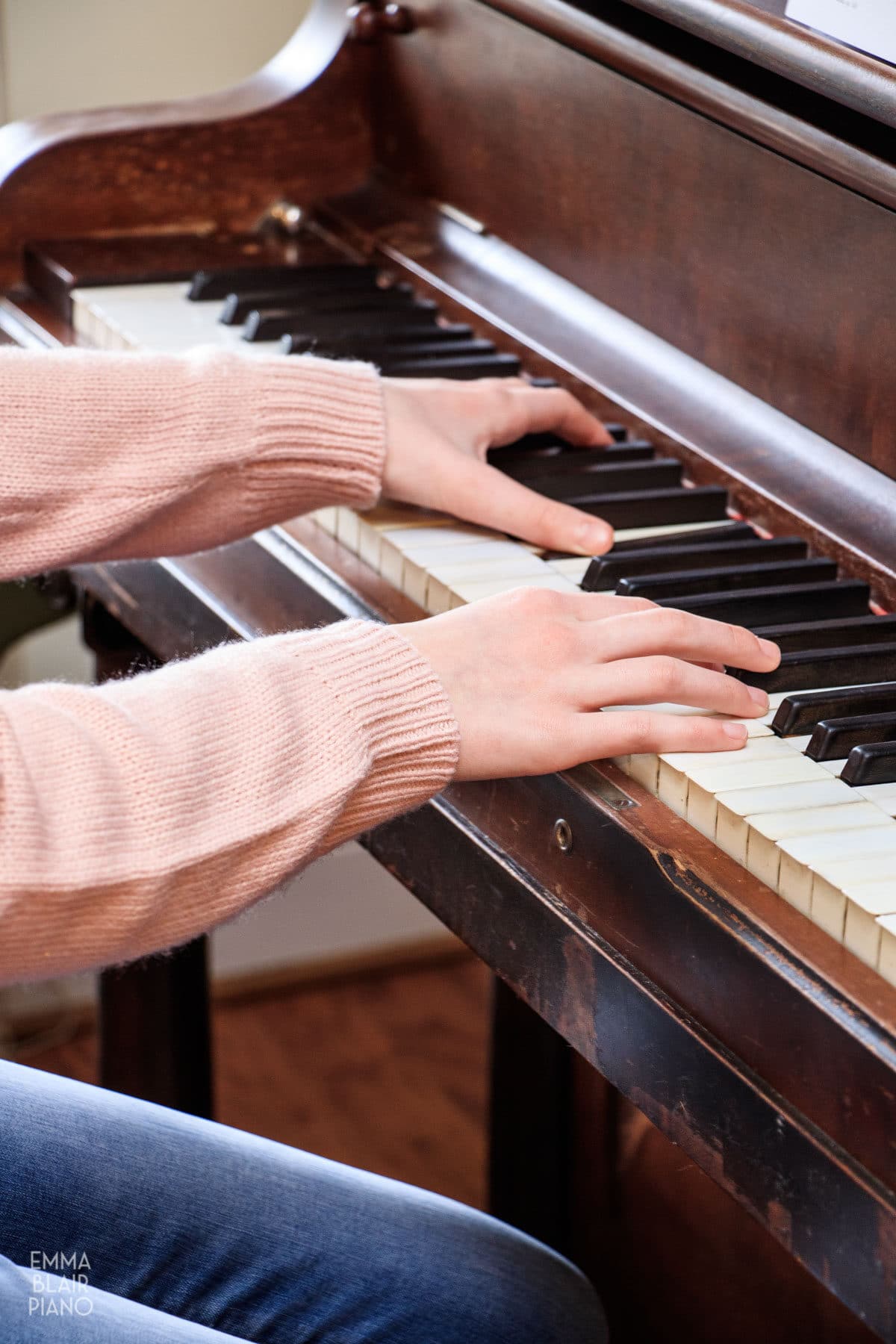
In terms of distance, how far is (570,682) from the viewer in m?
0.87

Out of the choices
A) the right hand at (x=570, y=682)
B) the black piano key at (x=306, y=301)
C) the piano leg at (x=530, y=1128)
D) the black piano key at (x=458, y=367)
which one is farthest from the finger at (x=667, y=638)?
the piano leg at (x=530, y=1128)

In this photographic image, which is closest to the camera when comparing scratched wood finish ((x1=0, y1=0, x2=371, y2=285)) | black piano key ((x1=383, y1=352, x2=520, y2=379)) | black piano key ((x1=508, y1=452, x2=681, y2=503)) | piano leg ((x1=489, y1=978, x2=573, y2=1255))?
black piano key ((x1=508, y1=452, x2=681, y2=503))

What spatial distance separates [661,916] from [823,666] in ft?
0.62

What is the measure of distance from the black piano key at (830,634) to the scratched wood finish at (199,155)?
2.90 ft

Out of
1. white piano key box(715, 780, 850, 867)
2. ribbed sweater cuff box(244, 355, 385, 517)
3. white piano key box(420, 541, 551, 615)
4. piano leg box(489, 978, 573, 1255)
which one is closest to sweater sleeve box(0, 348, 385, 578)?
ribbed sweater cuff box(244, 355, 385, 517)

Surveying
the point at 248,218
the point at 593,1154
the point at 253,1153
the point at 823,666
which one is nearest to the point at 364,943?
the point at 593,1154

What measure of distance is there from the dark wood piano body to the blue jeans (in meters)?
0.19

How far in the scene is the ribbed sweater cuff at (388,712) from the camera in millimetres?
855

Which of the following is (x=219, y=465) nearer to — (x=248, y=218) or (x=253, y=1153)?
(x=253, y=1153)

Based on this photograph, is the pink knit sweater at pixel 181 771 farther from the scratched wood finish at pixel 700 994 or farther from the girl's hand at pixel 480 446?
the girl's hand at pixel 480 446

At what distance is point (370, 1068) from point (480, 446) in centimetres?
151

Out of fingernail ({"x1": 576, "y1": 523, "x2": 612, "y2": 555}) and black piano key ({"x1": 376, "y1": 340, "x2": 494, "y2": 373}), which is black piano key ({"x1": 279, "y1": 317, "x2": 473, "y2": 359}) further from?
fingernail ({"x1": 576, "y1": 523, "x2": 612, "y2": 555})

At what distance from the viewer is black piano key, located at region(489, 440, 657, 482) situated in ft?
3.92

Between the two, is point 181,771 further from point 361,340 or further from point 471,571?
point 361,340
